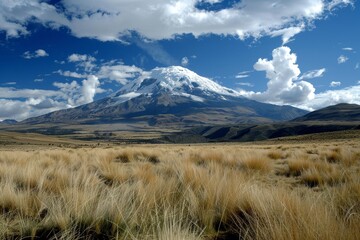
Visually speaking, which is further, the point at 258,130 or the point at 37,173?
the point at 258,130

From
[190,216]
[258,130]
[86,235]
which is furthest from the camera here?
[258,130]

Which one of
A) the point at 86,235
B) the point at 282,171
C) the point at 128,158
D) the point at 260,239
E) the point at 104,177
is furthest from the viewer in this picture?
the point at 128,158

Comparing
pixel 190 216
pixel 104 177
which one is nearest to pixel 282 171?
pixel 104 177

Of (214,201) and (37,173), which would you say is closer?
(214,201)

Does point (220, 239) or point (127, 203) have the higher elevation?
point (127, 203)

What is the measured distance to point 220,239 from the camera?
3521mm

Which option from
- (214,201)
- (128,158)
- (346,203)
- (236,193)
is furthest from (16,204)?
(128,158)

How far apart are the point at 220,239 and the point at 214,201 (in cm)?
91

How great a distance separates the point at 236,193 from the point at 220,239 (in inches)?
39.4

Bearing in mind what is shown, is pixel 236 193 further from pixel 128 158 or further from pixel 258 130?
pixel 258 130

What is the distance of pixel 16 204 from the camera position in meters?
4.36

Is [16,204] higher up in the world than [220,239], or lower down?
higher up

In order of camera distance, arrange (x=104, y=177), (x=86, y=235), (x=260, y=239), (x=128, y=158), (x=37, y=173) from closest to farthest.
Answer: (x=260, y=239), (x=86, y=235), (x=37, y=173), (x=104, y=177), (x=128, y=158)

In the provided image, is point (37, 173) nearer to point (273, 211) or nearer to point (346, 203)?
point (273, 211)
